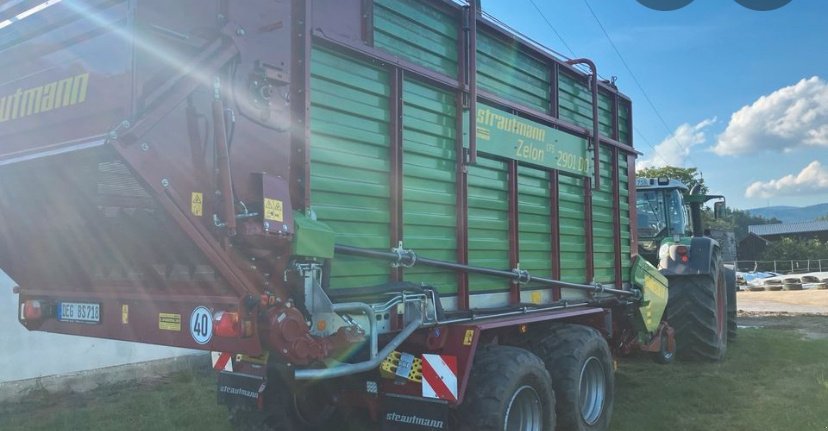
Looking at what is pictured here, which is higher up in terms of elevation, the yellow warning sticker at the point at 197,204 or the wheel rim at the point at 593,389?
the yellow warning sticker at the point at 197,204

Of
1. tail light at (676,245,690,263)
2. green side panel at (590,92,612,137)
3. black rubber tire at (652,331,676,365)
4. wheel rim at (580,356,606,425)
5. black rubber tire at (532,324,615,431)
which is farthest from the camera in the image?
tail light at (676,245,690,263)

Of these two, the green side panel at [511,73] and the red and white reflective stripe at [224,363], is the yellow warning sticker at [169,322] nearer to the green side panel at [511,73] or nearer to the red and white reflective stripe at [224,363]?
the red and white reflective stripe at [224,363]

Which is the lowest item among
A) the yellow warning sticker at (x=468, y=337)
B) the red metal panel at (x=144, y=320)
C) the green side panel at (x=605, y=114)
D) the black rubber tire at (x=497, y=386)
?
the black rubber tire at (x=497, y=386)

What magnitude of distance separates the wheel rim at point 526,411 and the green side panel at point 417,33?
2.11 meters

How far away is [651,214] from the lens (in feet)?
32.5

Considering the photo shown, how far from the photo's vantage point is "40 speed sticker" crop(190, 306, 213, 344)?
120 inches

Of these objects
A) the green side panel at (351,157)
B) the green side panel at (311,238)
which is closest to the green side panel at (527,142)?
the green side panel at (351,157)

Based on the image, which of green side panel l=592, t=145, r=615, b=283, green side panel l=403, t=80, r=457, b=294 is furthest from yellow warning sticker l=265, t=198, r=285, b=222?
green side panel l=592, t=145, r=615, b=283

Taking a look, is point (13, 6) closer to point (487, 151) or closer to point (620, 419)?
point (487, 151)

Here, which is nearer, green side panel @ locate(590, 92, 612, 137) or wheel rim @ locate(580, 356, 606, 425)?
wheel rim @ locate(580, 356, 606, 425)

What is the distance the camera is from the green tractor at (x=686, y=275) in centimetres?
823

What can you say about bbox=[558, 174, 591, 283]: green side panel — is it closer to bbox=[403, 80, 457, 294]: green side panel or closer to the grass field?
the grass field

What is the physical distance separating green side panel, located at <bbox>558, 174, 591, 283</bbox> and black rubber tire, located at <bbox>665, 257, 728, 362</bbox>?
3.40m

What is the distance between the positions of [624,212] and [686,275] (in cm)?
248
